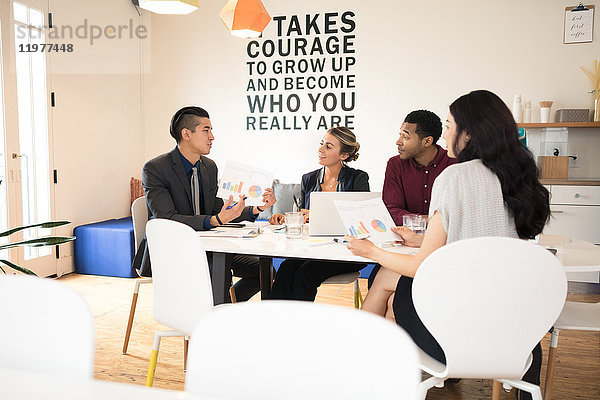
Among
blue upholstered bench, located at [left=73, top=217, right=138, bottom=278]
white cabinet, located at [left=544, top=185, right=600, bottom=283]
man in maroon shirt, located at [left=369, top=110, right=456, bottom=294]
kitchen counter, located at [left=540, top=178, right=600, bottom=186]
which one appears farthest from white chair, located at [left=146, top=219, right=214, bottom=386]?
kitchen counter, located at [left=540, top=178, right=600, bottom=186]

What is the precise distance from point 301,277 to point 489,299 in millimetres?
1398

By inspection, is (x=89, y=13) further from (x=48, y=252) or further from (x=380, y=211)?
(x=380, y=211)

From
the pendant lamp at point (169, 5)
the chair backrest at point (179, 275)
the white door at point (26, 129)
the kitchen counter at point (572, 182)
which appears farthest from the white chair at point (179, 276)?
the kitchen counter at point (572, 182)

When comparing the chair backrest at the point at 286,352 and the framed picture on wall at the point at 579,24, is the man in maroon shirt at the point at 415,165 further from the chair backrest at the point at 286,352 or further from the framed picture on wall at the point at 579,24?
the framed picture on wall at the point at 579,24

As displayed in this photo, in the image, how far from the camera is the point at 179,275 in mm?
1933

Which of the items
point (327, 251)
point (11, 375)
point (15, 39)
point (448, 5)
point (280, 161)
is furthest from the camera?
point (280, 161)

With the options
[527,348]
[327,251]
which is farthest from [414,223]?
[527,348]

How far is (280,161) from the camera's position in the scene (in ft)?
18.5

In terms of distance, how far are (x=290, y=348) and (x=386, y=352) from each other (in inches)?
6.3

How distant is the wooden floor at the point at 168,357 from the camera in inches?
102

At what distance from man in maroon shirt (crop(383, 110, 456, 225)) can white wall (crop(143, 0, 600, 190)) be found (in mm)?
2121

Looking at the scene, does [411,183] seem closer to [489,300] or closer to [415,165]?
[415,165]

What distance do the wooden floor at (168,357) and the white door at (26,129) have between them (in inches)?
32.0

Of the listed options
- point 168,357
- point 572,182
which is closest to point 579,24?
point 572,182
